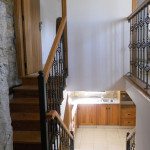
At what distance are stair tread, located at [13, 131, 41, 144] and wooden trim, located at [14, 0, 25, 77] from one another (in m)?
1.17

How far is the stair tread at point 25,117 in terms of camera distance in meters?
3.28

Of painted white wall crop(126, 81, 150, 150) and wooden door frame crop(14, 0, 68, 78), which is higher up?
wooden door frame crop(14, 0, 68, 78)

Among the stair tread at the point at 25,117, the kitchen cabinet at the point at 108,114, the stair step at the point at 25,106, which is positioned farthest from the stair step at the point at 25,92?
the kitchen cabinet at the point at 108,114

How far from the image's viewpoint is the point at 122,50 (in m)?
4.05

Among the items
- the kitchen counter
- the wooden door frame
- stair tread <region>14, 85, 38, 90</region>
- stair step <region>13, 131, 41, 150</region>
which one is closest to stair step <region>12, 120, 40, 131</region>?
stair step <region>13, 131, 41, 150</region>

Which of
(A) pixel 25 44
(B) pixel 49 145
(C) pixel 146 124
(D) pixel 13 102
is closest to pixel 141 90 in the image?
(C) pixel 146 124

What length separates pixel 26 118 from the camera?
10.9ft

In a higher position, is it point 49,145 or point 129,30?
point 129,30

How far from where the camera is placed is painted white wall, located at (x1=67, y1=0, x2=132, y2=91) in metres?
4.00

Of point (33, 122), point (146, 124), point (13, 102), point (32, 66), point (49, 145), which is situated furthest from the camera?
point (32, 66)

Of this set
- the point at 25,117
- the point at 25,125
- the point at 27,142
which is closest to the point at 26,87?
the point at 25,117

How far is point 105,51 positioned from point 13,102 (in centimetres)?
172

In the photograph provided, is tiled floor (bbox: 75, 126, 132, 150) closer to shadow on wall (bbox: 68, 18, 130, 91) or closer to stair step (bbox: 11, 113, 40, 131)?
shadow on wall (bbox: 68, 18, 130, 91)

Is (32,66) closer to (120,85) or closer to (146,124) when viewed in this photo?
(120,85)
